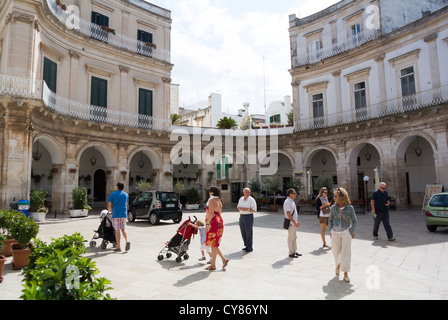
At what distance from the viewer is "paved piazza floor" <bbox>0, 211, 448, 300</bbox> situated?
4582mm

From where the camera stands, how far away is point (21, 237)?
6137 mm

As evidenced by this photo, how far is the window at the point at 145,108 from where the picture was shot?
2062 centimetres

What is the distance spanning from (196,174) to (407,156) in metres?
15.2

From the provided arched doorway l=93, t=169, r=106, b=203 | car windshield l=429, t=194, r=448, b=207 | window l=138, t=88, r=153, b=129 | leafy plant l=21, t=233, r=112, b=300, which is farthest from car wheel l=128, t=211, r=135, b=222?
car windshield l=429, t=194, r=448, b=207

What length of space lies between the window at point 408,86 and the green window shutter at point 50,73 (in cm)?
1986

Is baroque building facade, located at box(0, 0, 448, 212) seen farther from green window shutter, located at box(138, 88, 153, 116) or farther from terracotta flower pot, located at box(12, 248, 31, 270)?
terracotta flower pot, located at box(12, 248, 31, 270)

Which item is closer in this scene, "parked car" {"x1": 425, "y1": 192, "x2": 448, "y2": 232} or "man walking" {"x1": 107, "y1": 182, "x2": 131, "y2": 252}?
"man walking" {"x1": 107, "y1": 182, "x2": 131, "y2": 252}

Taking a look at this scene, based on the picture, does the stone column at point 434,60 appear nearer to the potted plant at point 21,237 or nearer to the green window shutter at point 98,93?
the green window shutter at point 98,93

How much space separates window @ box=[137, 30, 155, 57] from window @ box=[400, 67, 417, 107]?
1670cm

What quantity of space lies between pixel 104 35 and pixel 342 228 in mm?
19559
